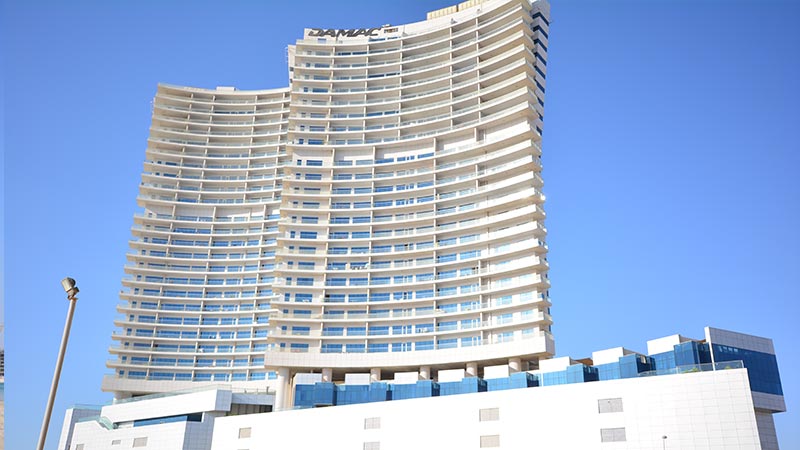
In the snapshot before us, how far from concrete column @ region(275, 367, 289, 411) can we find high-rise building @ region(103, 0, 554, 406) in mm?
339

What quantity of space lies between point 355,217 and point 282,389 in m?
28.5

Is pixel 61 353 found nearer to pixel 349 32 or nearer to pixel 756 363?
pixel 756 363

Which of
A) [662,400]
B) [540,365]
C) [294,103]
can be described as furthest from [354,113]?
[662,400]

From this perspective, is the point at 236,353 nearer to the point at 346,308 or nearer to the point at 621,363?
the point at 346,308

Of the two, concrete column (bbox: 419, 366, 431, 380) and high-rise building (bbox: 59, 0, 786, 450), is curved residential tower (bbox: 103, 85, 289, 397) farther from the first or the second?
concrete column (bbox: 419, 366, 431, 380)

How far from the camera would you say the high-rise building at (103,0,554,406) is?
291 ft

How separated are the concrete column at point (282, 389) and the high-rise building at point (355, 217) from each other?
1.11 feet

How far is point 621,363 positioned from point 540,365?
11.7 metres

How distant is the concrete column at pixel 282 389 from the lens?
87062 mm

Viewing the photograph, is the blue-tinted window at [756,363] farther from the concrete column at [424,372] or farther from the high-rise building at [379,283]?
the concrete column at [424,372]

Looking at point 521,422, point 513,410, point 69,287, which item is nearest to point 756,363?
point 521,422

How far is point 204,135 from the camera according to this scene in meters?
125

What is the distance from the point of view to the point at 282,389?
88.8m

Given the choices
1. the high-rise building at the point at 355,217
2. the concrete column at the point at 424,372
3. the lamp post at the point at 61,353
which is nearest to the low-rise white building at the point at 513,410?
the concrete column at the point at 424,372
